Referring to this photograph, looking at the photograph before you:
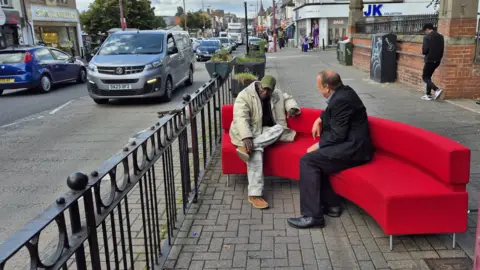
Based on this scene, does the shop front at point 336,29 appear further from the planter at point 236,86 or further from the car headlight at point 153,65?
the car headlight at point 153,65

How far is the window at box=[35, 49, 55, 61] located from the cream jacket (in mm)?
11982

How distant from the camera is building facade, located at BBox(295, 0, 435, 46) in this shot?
37594mm

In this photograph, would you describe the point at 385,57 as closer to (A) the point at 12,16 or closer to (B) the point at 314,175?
(B) the point at 314,175

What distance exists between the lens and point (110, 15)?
49.4 m

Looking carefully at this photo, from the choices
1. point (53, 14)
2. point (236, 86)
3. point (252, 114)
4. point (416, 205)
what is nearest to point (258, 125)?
point (252, 114)

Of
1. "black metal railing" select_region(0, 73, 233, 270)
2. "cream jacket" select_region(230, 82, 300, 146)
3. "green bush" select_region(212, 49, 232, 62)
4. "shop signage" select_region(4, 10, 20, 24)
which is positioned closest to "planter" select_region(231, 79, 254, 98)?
"green bush" select_region(212, 49, 232, 62)

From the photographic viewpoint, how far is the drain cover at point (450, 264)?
3.18 metres

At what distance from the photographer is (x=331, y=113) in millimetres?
3953

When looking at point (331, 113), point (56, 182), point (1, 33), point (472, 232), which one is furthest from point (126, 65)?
point (1, 33)

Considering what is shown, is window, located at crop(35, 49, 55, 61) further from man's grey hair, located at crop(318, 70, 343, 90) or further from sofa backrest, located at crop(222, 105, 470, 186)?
sofa backrest, located at crop(222, 105, 470, 186)

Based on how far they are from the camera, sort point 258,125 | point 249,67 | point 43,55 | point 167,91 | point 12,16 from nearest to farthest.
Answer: point 258,125, point 167,91, point 249,67, point 43,55, point 12,16

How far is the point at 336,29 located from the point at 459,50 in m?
32.4

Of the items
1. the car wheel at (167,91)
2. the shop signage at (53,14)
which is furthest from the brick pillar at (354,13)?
the shop signage at (53,14)

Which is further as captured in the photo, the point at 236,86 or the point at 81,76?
the point at 81,76
